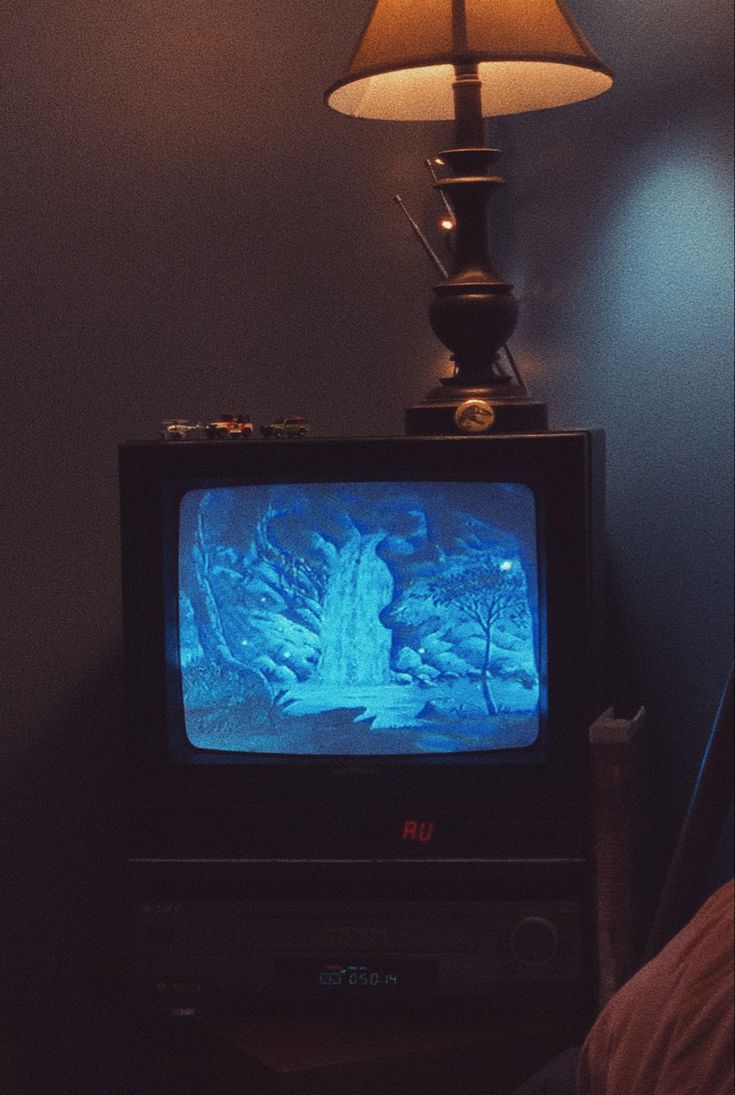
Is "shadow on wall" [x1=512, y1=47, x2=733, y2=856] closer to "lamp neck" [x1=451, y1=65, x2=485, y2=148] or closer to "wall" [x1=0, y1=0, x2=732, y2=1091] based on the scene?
"wall" [x1=0, y1=0, x2=732, y2=1091]

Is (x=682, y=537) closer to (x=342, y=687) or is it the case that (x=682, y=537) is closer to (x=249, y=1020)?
(x=342, y=687)

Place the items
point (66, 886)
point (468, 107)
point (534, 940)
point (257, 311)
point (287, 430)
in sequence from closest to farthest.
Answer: point (534, 940) < point (287, 430) < point (468, 107) < point (66, 886) < point (257, 311)

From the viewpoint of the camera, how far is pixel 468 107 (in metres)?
1.93

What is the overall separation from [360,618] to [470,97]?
26.5 inches

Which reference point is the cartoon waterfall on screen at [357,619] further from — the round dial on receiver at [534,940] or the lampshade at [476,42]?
the lampshade at [476,42]

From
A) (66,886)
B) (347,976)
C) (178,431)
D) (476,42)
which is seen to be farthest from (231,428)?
(66,886)

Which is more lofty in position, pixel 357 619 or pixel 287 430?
pixel 287 430

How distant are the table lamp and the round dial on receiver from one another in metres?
0.57

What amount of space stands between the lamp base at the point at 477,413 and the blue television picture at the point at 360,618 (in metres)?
0.14

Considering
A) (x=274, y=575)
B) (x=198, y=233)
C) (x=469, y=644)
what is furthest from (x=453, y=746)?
(x=198, y=233)

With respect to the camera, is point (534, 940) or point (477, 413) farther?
point (477, 413)

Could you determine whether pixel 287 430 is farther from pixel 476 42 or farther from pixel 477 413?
pixel 476 42

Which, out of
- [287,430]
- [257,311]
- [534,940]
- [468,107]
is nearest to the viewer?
[534,940]

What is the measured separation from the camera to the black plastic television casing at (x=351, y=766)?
1.71 metres
